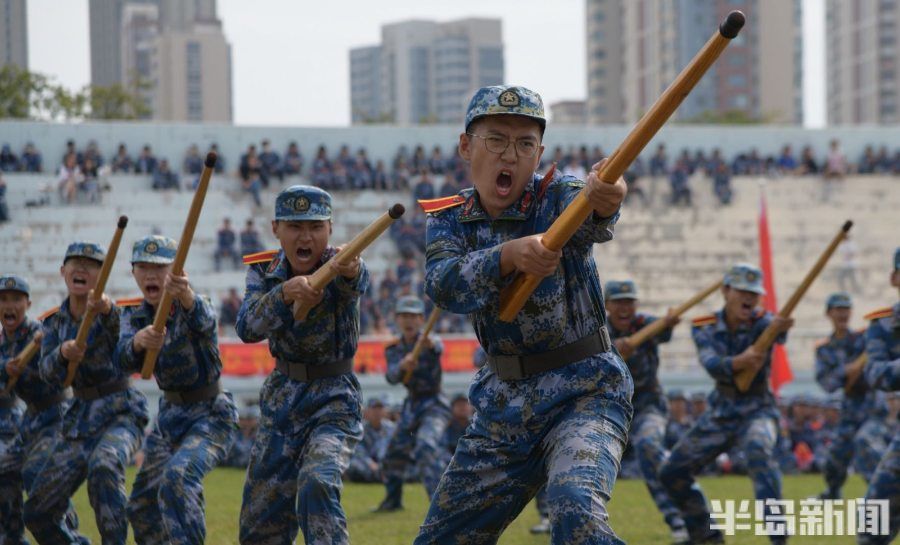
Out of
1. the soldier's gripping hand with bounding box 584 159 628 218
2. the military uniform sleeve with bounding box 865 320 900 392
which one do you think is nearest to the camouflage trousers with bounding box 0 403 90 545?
the military uniform sleeve with bounding box 865 320 900 392

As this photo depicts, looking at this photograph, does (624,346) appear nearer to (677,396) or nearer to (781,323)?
(781,323)

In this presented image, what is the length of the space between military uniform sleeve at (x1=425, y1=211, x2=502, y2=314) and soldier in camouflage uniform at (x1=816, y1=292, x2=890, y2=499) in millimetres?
10271

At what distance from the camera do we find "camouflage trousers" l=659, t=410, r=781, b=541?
12.6m

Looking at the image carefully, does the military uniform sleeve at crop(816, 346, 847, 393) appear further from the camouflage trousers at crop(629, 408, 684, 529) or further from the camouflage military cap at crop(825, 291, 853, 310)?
the camouflage trousers at crop(629, 408, 684, 529)

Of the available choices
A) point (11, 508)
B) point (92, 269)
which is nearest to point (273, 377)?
point (92, 269)

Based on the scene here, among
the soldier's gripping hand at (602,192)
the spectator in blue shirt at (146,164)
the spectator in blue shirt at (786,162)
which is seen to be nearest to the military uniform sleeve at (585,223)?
the soldier's gripping hand at (602,192)

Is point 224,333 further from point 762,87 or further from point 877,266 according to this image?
point 762,87

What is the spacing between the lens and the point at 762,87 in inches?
5108

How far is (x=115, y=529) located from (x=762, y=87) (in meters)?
123

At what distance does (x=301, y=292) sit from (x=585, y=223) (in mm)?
2730

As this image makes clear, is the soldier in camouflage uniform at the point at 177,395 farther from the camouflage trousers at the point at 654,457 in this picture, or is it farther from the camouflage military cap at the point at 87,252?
the camouflage trousers at the point at 654,457

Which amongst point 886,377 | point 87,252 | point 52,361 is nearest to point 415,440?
point 87,252

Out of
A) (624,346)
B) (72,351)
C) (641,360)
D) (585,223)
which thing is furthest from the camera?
(641,360)

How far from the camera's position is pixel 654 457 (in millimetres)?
13328
